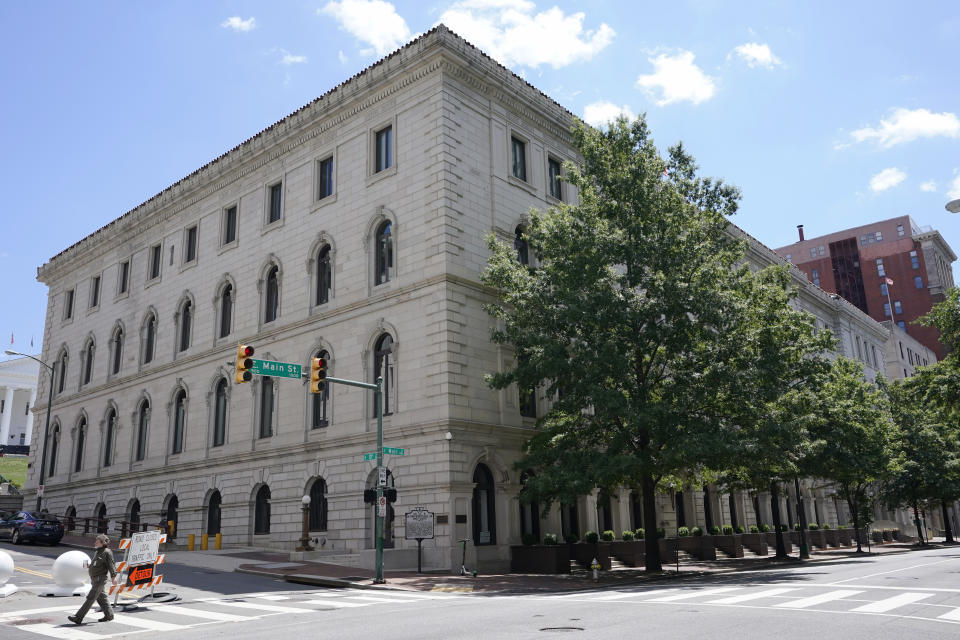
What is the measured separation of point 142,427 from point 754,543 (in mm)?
34507

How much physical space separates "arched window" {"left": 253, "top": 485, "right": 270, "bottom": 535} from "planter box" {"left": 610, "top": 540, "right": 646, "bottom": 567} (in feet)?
48.8

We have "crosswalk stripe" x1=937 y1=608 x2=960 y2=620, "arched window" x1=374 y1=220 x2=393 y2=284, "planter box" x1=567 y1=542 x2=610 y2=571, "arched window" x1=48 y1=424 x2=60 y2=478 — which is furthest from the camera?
"arched window" x1=48 y1=424 x2=60 y2=478

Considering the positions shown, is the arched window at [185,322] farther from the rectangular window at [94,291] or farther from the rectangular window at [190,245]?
the rectangular window at [94,291]

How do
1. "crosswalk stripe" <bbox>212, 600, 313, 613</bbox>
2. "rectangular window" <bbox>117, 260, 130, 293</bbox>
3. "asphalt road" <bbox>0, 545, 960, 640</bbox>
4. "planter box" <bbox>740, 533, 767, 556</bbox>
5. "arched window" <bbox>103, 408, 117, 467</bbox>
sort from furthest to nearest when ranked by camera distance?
1. "rectangular window" <bbox>117, 260, 130, 293</bbox>
2. "arched window" <bbox>103, 408, 117, 467</bbox>
3. "planter box" <bbox>740, 533, 767, 556</bbox>
4. "crosswalk stripe" <bbox>212, 600, 313, 613</bbox>
5. "asphalt road" <bbox>0, 545, 960, 640</bbox>

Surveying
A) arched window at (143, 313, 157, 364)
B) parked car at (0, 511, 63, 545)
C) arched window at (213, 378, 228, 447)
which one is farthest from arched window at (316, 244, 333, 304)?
parked car at (0, 511, 63, 545)

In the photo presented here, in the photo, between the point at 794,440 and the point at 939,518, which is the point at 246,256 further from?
the point at 939,518

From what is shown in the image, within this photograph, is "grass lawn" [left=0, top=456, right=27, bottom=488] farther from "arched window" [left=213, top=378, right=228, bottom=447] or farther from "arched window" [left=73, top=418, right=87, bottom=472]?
"arched window" [left=213, top=378, right=228, bottom=447]

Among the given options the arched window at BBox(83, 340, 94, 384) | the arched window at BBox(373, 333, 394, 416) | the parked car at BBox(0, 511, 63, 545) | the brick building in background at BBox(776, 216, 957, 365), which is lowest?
the parked car at BBox(0, 511, 63, 545)

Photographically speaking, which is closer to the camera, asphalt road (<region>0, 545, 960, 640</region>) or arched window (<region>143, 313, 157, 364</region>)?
asphalt road (<region>0, 545, 960, 640</region>)

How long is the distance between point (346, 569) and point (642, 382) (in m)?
11.6

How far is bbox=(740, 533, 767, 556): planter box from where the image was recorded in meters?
Answer: 42.4

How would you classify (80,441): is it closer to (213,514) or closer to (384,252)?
(213,514)

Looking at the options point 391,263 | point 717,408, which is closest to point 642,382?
point 717,408

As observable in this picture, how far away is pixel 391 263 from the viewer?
3116 cm
